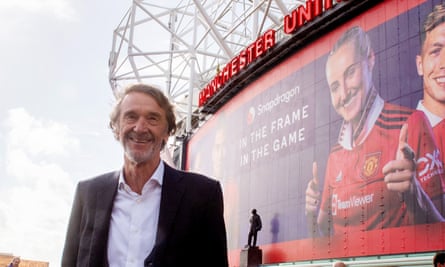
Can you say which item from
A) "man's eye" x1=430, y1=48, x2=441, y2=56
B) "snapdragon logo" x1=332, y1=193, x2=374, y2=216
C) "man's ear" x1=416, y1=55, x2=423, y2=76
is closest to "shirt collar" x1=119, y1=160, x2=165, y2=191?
"man's eye" x1=430, y1=48, x2=441, y2=56

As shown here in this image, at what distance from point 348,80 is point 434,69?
313cm

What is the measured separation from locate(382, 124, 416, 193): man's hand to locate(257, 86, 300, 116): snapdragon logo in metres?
5.76

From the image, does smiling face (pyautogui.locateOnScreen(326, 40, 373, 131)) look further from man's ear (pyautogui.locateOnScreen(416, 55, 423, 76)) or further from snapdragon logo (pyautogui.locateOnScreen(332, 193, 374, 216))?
snapdragon logo (pyautogui.locateOnScreen(332, 193, 374, 216))

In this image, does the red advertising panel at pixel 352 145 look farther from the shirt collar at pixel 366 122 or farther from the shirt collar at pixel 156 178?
the shirt collar at pixel 156 178

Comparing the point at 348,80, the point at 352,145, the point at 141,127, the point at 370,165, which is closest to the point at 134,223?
the point at 141,127

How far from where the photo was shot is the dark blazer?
255 cm

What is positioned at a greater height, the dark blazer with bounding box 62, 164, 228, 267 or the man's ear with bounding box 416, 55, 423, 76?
the man's ear with bounding box 416, 55, 423, 76

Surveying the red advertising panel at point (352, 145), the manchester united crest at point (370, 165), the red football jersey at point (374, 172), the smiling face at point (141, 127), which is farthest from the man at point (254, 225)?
the smiling face at point (141, 127)

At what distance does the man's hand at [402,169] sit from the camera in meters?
13.6

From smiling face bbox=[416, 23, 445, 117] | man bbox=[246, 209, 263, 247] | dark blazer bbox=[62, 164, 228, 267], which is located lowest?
dark blazer bbox=[62, 164, 228, 267]

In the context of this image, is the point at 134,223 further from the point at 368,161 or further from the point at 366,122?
the point at 366,122

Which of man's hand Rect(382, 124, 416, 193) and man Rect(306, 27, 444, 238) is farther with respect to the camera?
man's hand Rect(382, 124, 416, 193)

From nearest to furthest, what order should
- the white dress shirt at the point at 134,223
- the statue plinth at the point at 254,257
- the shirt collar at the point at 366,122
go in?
the white dress shirt at the point at 134,223 → the shirt collar at the point at 366,122 → the statue plinth at the point at 254,257

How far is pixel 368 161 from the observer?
15.1 m
